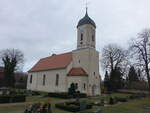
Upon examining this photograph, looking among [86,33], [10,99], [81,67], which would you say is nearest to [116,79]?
[81,67]

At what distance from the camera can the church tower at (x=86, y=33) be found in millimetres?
34938

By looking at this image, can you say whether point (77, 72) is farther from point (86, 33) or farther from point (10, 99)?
point (10, 99)

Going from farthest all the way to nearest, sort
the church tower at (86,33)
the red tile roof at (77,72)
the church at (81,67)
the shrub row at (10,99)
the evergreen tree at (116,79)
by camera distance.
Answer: the evergreen tree at (116,79) < the church tower at (86,33) < the church at (81,67) < the red tile roof at (77,72) < the shrub row at (10,99)

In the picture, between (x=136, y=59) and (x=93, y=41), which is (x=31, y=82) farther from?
(x=136, y=59)

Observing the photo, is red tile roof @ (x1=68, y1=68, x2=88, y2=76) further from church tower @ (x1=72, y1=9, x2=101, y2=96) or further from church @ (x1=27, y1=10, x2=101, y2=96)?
church tower @ (x1=72, y1=9, x2=101, y2=96)

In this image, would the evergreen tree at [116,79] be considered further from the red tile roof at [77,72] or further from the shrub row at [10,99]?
the shrub row at [10,99]

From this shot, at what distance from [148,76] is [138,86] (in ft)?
86.5

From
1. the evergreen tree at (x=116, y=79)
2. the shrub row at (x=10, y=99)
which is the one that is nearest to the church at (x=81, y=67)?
the evergreen tree at (x=116, y=79)

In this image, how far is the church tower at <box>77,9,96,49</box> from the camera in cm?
3494

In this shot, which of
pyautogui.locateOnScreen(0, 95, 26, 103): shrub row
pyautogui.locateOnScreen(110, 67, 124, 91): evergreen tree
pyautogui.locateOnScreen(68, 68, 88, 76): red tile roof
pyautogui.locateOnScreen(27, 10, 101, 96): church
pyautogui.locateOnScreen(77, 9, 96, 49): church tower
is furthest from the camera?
pyautogui.locateOnScreen(110, 67, 124, 91): evergreen tree

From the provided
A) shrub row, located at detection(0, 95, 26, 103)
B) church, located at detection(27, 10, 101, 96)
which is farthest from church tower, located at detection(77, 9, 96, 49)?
shrub row, located at detection(0, 95, 26, 103)

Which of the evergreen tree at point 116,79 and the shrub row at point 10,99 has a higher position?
the evergreen tree at point 116,79

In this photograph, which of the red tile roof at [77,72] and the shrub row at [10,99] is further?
the red tile roof at [77,72]

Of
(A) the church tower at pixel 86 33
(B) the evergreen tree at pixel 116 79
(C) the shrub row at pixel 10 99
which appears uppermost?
(A) the church tower at pixel 86 33
